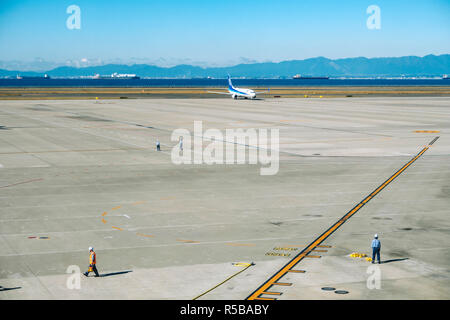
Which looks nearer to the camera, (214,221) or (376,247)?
(376,247)

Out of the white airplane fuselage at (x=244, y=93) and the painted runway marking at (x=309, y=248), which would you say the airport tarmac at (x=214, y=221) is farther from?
the white airplane fuselage at (x=244, y=93)

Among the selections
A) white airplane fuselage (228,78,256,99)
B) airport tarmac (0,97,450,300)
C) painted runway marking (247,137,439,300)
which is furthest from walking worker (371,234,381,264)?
white airplane fuselage (228,78,256,99)

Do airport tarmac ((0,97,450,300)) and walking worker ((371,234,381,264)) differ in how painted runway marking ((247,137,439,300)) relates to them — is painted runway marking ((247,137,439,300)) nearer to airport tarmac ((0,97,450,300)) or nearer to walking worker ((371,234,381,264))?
airport tarmac ((0,97,450,300))

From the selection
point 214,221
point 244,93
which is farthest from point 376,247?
point 244,93

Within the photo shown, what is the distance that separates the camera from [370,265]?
70.0 ft

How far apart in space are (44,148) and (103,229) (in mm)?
31975

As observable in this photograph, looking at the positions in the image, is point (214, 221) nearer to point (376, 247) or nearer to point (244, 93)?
point (376, 247)

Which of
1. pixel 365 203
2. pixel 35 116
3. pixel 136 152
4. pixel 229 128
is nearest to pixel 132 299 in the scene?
pixel 365 203

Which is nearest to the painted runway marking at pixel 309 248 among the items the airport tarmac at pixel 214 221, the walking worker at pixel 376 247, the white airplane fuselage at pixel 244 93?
the airport tarmac at pixel 214 221

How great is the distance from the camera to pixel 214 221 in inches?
1103

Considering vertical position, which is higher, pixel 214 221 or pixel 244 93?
pixel 244 93

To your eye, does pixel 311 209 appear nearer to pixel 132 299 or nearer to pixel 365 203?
pixel 365 203

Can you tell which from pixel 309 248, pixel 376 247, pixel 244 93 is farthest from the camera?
pixel 244 93
